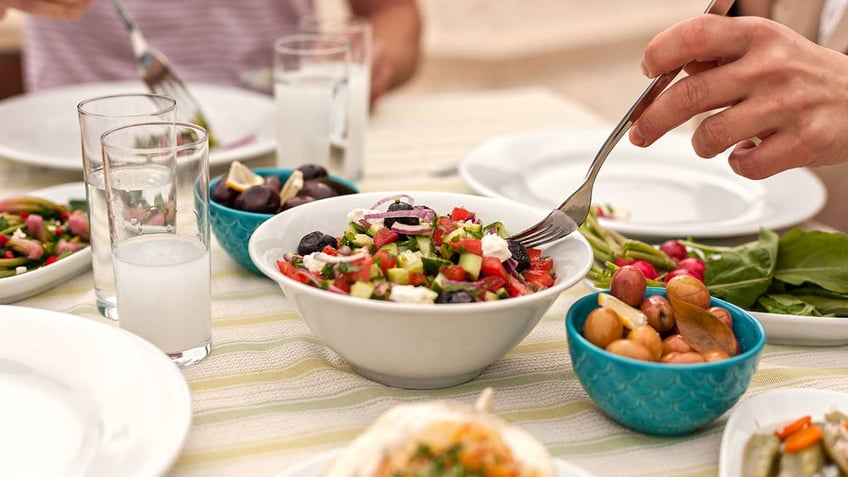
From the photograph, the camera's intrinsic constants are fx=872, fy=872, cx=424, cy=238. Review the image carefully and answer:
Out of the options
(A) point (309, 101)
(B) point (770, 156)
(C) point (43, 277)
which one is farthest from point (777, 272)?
(C) point (43, 277)

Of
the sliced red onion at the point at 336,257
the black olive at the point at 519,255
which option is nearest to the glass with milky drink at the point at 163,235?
the sliced red onion at the point at 336,257

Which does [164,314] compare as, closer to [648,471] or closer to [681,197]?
[648,471]

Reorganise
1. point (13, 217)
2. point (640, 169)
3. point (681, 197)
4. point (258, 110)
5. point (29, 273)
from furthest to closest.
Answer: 1. point (258, 110)
2. point (640, 169)
3. point (681, 197)
4. point (13, 217)
5. point (29, 273)

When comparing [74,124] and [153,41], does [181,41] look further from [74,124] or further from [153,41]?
[74,124]

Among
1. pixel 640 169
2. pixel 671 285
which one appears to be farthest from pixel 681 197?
pixel 671 285

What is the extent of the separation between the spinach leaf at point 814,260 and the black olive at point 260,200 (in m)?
0.73

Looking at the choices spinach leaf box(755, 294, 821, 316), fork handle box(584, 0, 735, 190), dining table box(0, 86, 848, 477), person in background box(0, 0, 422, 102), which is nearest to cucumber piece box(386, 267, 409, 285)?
dining table box(0, 86, 848, 477)

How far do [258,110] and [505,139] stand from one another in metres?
0.61

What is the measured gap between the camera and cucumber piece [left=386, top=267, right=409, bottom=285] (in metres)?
0.99

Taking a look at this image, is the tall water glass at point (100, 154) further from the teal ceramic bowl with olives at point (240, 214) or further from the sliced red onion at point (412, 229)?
the sliced red onion at point (412, 229)

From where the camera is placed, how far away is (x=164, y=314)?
3.45 feet

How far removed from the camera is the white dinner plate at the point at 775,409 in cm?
91

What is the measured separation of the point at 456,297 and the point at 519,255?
5.6 inches

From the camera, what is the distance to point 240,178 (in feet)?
4.43
